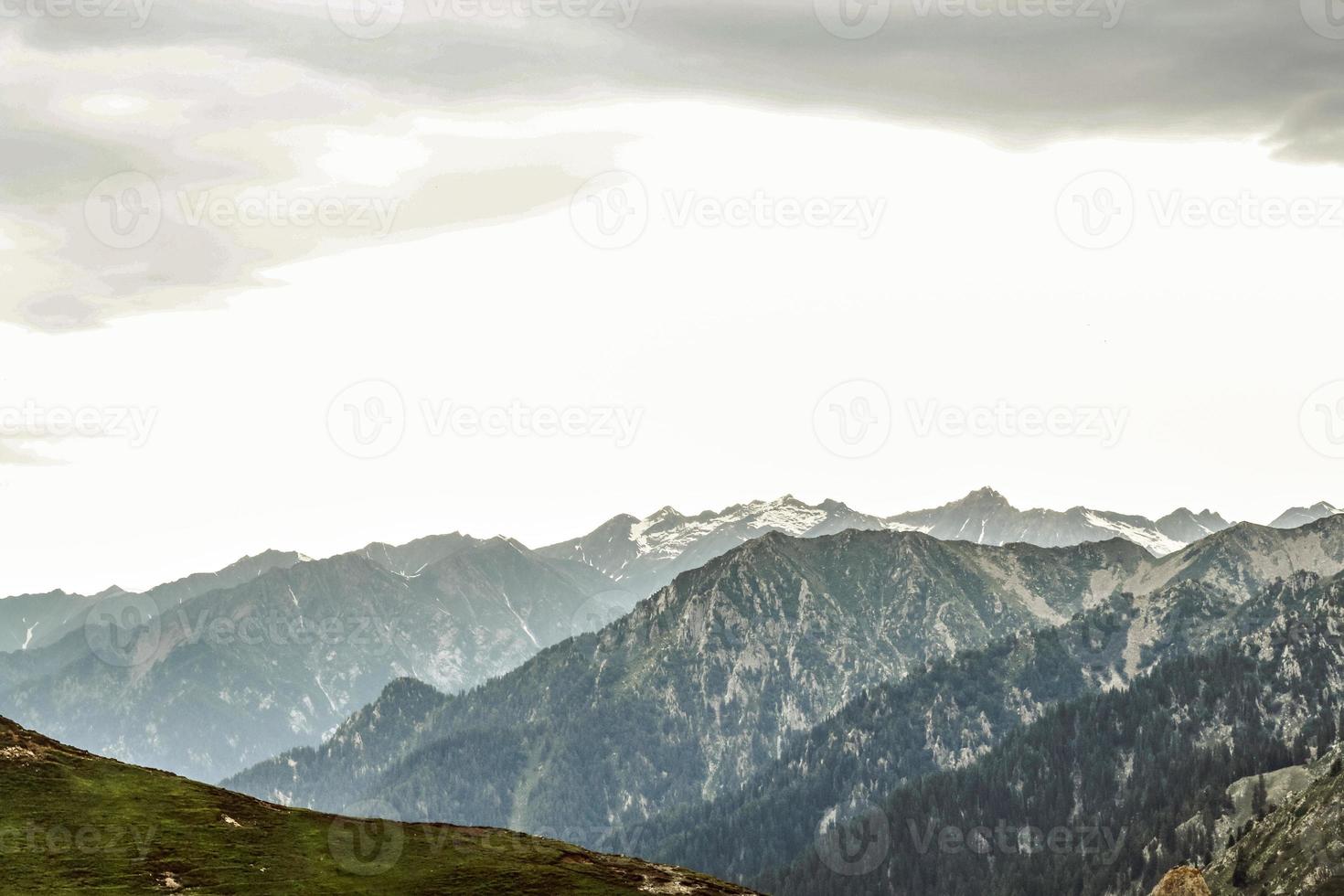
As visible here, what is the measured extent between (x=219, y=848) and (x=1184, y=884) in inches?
4599

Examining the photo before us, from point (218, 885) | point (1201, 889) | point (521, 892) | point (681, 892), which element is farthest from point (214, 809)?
point (1201, 889)

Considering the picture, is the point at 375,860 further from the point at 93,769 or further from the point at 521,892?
the point at 93,769

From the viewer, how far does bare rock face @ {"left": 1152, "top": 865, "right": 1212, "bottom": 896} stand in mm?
163250

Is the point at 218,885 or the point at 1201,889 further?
the point at 1201,889

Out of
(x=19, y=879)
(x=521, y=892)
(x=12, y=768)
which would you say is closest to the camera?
(x=19, y=879)

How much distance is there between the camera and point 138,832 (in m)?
149

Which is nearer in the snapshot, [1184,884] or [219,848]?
[219,848]

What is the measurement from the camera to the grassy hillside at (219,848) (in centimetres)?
13725

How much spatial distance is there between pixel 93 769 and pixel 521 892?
60.9m

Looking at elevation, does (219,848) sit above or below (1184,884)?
above

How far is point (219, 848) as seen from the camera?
149 metres

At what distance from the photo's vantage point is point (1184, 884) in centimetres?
16425

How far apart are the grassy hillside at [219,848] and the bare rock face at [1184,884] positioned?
2164 inches

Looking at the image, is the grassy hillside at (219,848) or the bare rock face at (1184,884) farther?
the bare rock face at (1184,884)
